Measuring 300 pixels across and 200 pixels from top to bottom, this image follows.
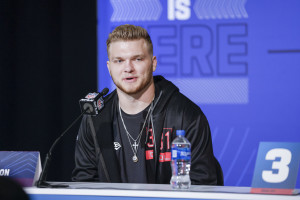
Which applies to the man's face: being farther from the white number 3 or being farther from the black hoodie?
the white number 3

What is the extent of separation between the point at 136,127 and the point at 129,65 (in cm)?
35

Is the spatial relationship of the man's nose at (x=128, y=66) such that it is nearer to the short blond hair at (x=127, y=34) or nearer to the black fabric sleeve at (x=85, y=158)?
the short blond hair at (x=127, y=34)

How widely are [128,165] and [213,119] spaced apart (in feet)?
6.18

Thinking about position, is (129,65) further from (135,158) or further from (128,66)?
(135,158)

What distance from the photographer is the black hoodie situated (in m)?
2.50

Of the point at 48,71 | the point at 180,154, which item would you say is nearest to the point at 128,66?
the point at 180,154

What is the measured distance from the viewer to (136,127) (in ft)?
8.67

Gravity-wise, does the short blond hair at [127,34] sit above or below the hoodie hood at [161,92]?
above

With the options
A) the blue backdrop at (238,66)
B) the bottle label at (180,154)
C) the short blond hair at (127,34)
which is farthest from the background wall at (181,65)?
the bottle label at (180,154)

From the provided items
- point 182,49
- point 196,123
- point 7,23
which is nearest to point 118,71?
point 196,123

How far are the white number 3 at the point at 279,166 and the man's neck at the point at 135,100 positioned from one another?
96cm

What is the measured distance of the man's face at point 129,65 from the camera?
2562 millimetres

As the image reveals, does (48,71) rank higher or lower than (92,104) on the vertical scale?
higher

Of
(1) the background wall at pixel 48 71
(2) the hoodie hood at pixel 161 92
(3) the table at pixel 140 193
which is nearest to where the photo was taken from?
(3) the table at pixel 140 193
